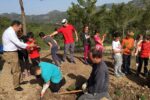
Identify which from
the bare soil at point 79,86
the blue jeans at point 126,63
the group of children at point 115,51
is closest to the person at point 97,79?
the group of children at point 115,51

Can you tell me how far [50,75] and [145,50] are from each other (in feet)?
13.0

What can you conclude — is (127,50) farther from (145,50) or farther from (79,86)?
(79,86)

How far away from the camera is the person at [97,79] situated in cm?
687

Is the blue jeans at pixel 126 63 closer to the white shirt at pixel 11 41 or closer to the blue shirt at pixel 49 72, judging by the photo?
the blue shirt at pixel 49 72

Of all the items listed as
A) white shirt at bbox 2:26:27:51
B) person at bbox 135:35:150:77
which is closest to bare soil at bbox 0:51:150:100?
person at bbox 135:35:150:77

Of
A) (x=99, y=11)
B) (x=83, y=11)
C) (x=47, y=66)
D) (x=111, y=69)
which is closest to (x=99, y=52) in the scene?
(x=47, y=66)

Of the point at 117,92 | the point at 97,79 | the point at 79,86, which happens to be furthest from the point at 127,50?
the point at 97,79

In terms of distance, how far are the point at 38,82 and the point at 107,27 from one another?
67.8 feet

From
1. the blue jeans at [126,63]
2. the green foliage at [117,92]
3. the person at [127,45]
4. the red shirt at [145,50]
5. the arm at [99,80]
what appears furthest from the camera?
the blue jeans at [126,63]

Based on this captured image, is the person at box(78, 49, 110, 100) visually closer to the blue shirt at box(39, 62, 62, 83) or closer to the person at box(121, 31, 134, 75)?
the blue shirt at box(39, 62, 62, 83)

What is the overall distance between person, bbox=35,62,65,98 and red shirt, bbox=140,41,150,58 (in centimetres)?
318

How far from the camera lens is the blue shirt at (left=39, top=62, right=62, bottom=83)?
386 inches

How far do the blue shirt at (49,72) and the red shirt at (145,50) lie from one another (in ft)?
11.1

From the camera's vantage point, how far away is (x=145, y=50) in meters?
12.4
